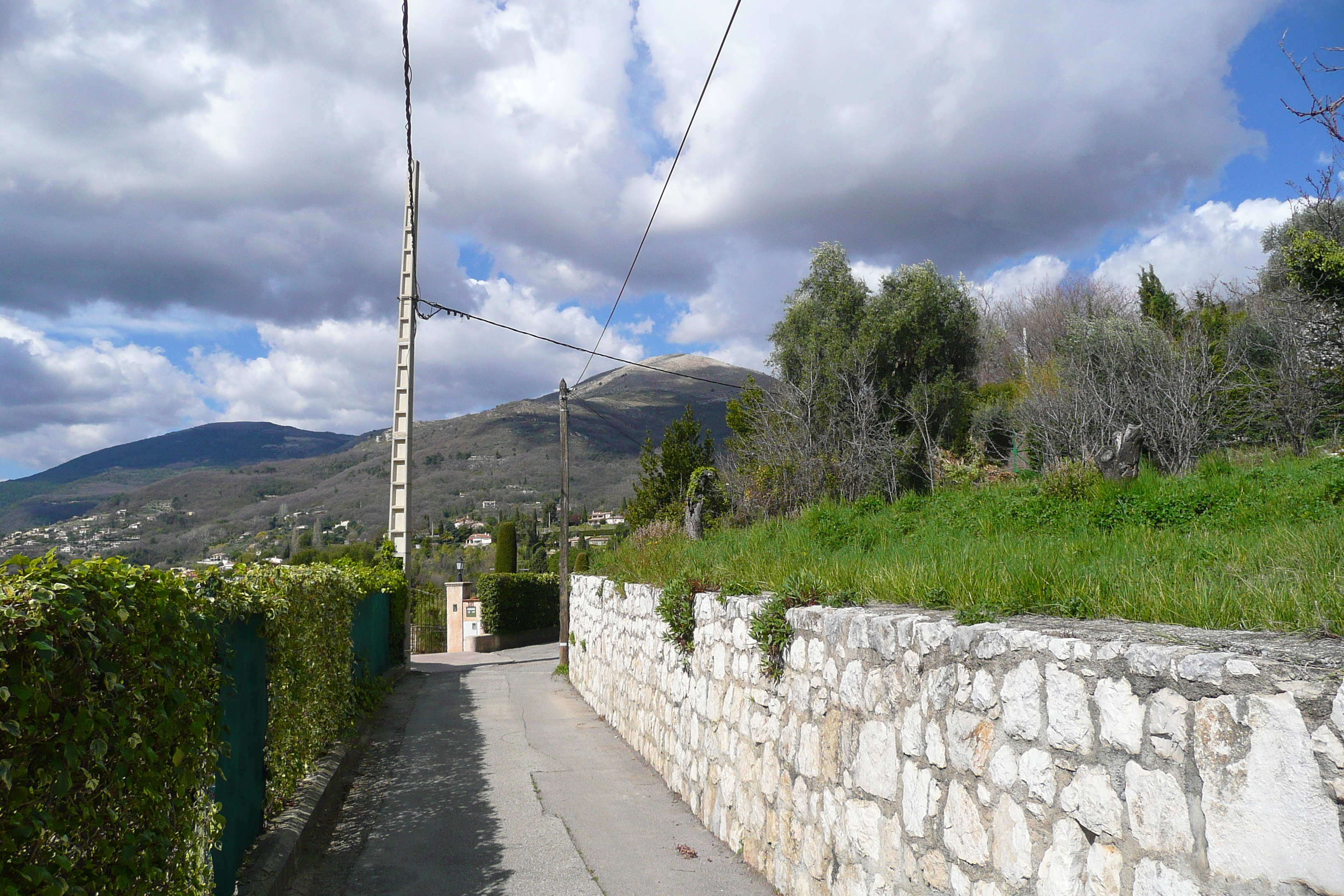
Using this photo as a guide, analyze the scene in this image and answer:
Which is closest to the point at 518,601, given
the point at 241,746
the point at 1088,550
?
the point at 241,746

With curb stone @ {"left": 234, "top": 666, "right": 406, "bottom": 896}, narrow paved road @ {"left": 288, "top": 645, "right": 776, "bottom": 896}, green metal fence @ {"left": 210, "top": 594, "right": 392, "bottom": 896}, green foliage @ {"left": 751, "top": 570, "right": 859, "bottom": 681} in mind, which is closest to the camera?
green metal fence @ {"left": 210, "top": 594, "right": 392, "bottom": 896}

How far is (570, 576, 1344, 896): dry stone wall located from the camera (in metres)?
2.00

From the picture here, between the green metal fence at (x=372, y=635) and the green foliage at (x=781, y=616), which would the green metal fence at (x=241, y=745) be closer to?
the green foliage at (x=781, y=616)

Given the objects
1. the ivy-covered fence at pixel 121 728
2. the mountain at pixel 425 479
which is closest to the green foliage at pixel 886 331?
the mountain at pixel 425 479

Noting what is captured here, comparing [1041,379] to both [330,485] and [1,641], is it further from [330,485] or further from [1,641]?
[330,485]

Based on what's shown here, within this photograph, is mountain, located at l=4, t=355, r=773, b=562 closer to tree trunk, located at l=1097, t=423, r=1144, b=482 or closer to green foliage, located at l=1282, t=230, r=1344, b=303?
green foliage, located at l=1282, t=230, r=1344, b=303

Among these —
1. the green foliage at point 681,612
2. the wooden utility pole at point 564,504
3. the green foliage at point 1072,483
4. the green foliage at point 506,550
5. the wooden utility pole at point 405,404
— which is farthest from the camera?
the green foliage at point 506,550

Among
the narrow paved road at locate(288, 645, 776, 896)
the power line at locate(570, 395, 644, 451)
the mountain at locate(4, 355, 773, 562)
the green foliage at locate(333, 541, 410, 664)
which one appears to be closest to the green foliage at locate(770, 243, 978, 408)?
the mountain at locate(4, 355, 773, 562)

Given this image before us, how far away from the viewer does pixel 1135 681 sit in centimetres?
237

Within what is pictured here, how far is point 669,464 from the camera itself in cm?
2350

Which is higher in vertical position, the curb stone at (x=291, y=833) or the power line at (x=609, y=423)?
the power line at (x=609, y=423)

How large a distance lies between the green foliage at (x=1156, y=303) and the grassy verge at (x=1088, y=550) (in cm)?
1659

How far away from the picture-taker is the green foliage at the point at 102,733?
7.17 ft

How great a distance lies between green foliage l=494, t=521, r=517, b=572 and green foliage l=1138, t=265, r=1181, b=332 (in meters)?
24.0
